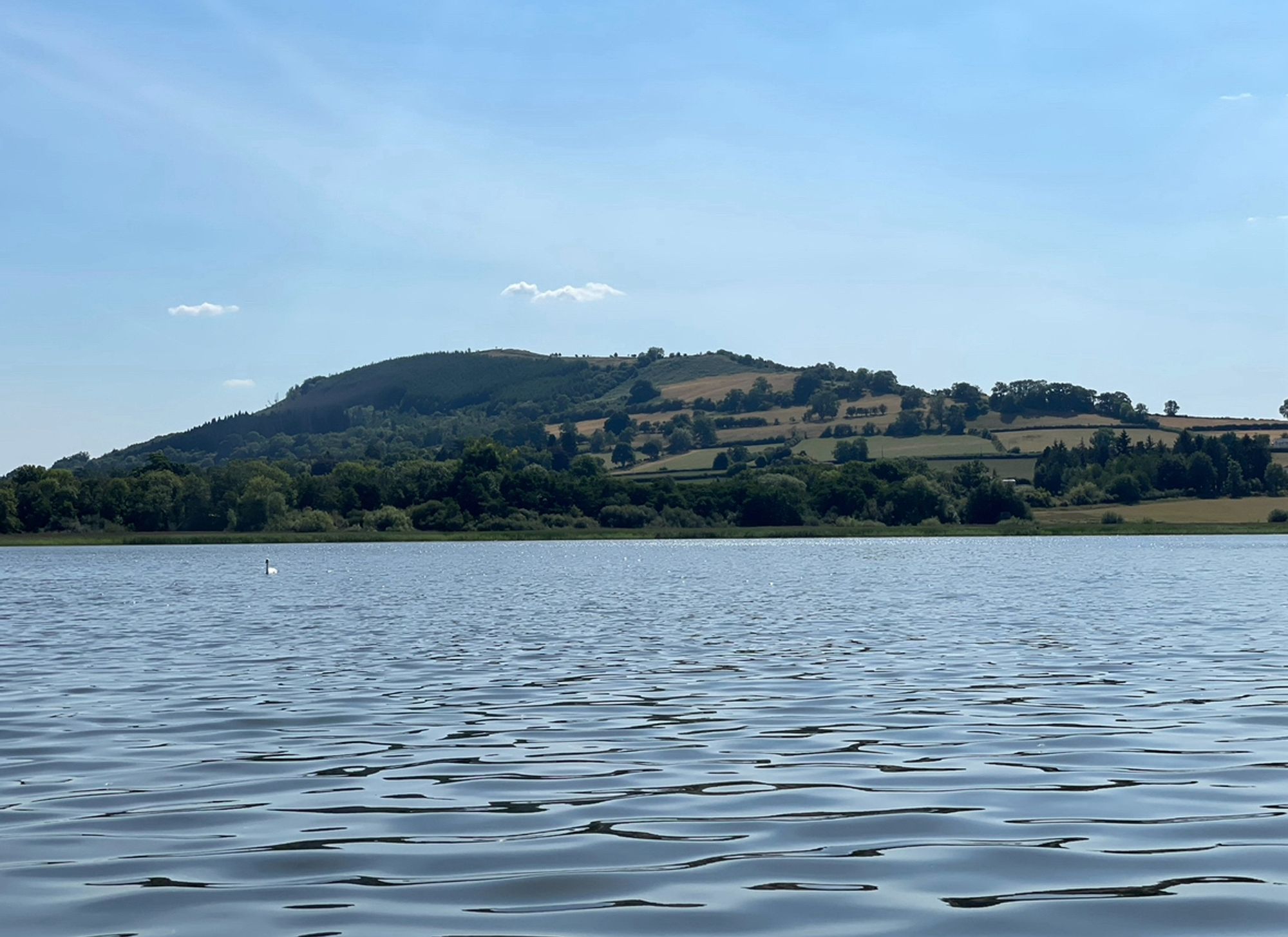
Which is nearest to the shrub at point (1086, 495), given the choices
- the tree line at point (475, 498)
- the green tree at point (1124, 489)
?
the green tree at point (1124, 489)

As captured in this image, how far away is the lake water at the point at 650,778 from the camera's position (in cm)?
1020

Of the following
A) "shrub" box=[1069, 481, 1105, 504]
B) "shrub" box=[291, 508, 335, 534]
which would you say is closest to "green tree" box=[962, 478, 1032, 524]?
"shrub" box=[1069, 481, 1105, 504]

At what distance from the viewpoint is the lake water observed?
1020 cm

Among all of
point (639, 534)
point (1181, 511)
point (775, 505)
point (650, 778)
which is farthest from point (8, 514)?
point (650, 778)

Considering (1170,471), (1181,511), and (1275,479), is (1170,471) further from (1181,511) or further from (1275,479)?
(1181,511)

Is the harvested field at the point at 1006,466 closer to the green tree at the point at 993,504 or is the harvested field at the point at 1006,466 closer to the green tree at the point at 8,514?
the green tree at the point at 993,504

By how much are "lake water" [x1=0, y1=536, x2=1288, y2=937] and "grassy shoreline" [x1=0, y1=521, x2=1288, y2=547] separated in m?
123

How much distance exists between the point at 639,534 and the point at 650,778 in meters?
153

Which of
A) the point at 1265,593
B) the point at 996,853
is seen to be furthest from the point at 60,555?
the point at 996,853

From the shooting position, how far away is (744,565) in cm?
8619

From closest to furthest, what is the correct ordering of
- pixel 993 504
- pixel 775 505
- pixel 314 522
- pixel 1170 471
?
pixel 314 522, pixel 993 504, pixel 775 505, pixel 1170 471

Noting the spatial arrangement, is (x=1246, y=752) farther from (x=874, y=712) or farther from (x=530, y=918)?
(x=530, y=918)

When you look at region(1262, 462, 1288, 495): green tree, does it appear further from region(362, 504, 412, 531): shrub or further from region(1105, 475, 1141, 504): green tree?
region(362, 504, 412, 531): shrub

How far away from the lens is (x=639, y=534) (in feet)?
551
